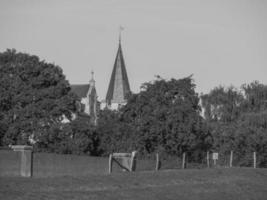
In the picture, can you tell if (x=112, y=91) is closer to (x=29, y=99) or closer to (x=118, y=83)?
(x=118, y=83)

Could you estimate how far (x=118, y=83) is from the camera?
133500 mm

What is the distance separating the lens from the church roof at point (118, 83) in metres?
131

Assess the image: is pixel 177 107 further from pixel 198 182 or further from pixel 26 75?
pixel 198 182

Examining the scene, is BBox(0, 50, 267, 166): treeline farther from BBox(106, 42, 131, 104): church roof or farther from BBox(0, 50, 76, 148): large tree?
BBox(106, 42, 131, 104): church roof

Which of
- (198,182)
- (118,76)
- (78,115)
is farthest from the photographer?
(118,76)

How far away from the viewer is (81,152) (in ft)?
195

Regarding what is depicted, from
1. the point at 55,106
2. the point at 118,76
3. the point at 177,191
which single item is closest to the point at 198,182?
the point at 177,191

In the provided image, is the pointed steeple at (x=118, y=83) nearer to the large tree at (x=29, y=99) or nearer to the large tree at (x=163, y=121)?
the large tree at (x=163, y=121)

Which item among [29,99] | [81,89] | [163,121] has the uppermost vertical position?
[81,89]

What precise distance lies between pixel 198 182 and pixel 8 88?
33.5 m

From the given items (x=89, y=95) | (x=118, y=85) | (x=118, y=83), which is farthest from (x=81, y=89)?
(x=118, y=85)

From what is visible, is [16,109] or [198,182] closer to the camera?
[198,182]

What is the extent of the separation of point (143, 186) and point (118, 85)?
10926cm

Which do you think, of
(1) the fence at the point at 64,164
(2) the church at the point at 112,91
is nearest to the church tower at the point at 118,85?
(2) the church at the point at 112,91
